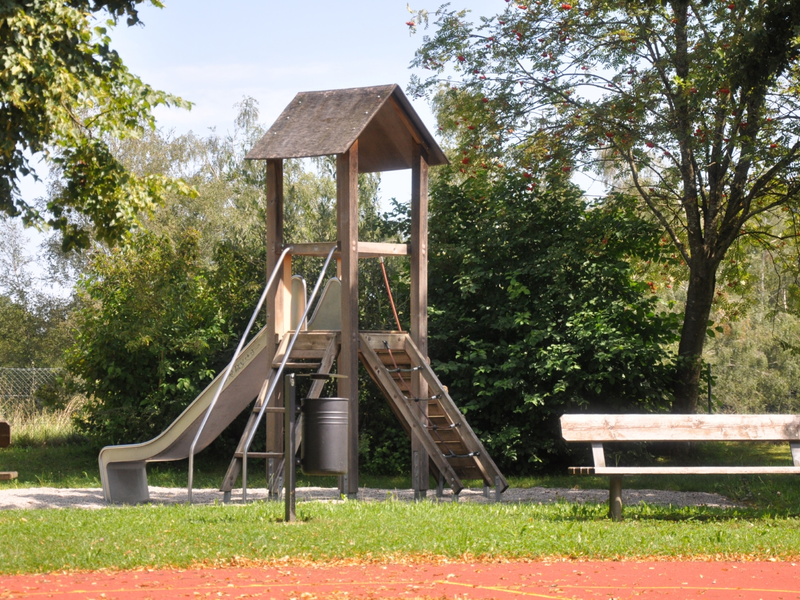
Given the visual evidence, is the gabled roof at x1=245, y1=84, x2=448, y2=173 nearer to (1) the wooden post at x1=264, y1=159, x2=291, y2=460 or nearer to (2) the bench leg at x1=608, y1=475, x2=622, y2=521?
(1) the wooden post at x1=264, y1=159, x2=291, y2=460

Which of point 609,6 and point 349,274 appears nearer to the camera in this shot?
point 349,274

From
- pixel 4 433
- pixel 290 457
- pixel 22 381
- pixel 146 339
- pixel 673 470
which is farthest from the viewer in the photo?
pixel 22 381

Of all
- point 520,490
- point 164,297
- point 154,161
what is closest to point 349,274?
point 520,490

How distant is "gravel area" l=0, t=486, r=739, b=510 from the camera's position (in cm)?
1002

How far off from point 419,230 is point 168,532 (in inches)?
228

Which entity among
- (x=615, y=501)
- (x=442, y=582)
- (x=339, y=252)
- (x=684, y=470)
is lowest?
(x=442, y=582)

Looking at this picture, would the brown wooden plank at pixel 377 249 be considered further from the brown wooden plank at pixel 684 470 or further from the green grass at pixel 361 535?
the brown wooden plank at pixel 684 470

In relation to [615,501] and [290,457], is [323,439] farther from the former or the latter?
[615,501]

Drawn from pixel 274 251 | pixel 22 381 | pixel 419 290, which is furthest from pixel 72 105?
pixel 22 381

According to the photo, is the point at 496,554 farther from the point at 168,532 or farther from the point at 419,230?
the point at 419,230

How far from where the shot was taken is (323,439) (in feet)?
24.8

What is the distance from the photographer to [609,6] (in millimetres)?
14031

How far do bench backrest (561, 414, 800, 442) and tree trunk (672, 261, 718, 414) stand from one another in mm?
6706

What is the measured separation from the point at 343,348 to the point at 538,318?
5.36 metres
